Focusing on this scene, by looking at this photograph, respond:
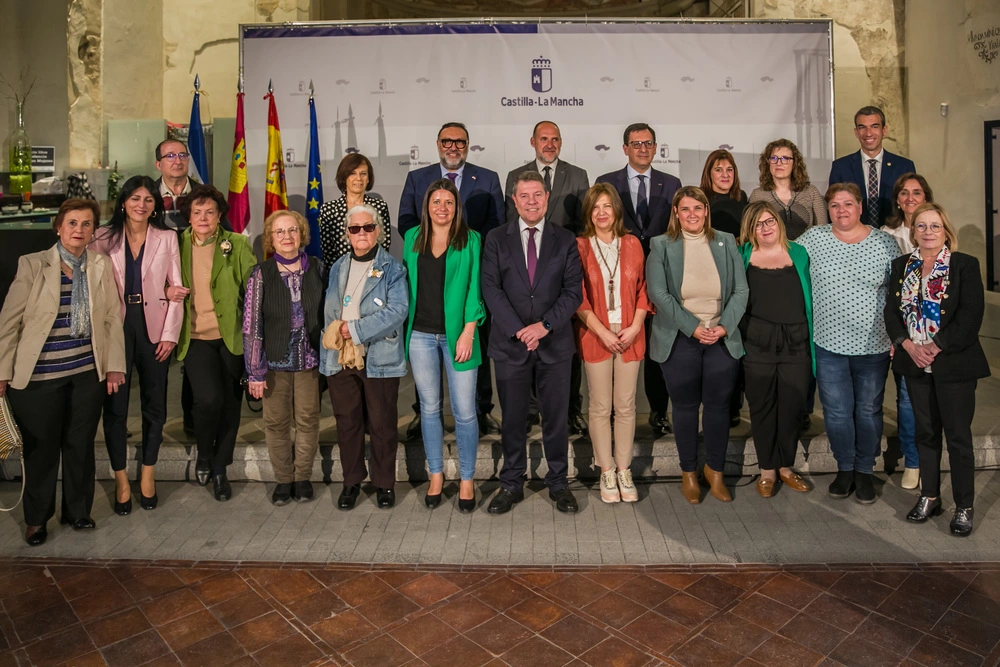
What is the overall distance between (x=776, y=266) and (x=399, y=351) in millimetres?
1994

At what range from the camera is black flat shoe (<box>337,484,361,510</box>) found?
14.8 feet

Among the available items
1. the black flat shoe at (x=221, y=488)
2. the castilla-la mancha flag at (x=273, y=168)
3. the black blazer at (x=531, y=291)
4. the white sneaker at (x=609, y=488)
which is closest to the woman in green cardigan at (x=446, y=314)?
the black blazer at (x=531, y=291)

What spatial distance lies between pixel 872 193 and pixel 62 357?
478cm

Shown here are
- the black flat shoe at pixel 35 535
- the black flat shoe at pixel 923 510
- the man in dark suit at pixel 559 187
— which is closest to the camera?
the black flat shoe at pixel 35 535

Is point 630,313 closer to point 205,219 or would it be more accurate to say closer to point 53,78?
point 205,219

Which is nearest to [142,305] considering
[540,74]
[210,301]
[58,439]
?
[210,301]

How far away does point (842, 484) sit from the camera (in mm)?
4602

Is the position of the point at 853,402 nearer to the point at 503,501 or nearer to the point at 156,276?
the point at 503,501

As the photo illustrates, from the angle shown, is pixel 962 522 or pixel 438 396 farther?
pixel 438 396

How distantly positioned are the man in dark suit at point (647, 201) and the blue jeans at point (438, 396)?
Result: 123 cm

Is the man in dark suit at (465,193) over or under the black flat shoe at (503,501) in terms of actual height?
over

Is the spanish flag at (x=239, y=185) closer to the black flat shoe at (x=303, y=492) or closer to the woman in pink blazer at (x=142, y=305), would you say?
the woman in pink blazer at (x=142, y=305)

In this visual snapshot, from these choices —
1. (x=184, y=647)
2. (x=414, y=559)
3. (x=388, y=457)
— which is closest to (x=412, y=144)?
(x=388, y=457)

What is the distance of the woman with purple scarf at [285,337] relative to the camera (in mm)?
4398
